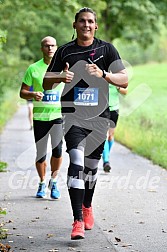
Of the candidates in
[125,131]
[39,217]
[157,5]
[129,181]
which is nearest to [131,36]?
[157,5]

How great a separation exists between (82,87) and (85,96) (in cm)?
10

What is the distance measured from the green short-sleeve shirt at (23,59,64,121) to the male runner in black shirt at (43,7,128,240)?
6.55ft

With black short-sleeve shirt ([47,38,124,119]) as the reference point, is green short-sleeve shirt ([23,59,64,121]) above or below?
below

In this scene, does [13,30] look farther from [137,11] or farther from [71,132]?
[71,132]

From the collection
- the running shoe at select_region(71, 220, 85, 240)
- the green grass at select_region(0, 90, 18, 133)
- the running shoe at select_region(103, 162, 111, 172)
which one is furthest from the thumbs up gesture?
the green grass at select_region(0, 90, 18, 133)

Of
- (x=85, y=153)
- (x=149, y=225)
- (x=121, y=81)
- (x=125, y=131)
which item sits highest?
(x=121, y=81)

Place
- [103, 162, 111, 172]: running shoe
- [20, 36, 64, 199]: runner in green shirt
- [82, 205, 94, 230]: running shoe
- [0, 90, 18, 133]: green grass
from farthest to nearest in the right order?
1. [0, 90, 18, 133]: green grass
2. [103, 162, 111, 172]: running shoe
3. [20, 36, 64, 199]: runner in green shirt
4. [82, 205, 94, 230]: running shoe

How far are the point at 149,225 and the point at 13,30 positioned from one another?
24465 mm

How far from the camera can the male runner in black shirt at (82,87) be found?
7027 mm

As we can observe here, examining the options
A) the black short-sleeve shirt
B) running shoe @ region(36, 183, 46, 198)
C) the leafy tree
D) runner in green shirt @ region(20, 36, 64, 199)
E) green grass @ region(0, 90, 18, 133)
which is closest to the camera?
the black short-sleeve shirt

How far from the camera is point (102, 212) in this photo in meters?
8.65

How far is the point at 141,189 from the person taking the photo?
10.5 m

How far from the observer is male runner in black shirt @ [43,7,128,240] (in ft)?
23.1

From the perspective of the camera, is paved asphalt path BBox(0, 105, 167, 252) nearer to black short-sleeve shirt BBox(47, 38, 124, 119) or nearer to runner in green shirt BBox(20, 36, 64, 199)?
runner in green shirt BBox(20, 36, 64, 199)
